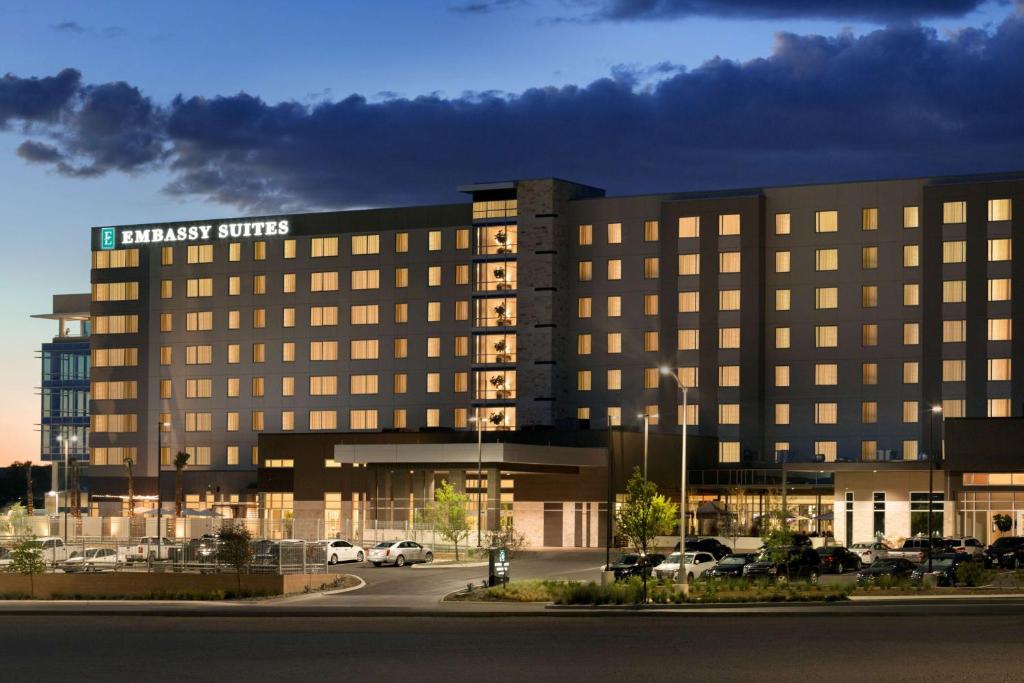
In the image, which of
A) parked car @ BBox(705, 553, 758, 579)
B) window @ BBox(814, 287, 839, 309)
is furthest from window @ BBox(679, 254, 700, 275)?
parked car @ BBox(705, 553, 758, 579)

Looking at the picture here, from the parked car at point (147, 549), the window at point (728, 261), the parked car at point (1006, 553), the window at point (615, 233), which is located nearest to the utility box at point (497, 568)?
the parked car at point (147, 549)

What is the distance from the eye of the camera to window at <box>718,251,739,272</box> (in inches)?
4894

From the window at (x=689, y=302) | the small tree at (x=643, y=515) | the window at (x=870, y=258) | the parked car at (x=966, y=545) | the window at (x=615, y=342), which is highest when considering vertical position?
the window at (x=870, y=258)

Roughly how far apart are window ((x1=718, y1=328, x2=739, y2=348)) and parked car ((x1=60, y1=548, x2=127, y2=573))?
186ft

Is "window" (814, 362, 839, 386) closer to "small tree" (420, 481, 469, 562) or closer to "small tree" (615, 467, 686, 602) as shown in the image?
"small tree" (615, 467, 686, 602)

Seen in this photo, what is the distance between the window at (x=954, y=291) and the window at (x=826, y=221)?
9450mm

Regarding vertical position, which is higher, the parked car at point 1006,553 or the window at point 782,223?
the window at point 782,223

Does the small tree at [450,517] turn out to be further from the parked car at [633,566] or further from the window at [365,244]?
the window at [365,244]

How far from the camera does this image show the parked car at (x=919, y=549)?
8500 centimetres

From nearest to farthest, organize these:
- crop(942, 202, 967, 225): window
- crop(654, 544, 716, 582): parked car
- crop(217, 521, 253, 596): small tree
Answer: crop(217, 521, 253, 596): small tree < crop(654, 544, 716, 582): parked car < crop(942, 202, 967, 225): window

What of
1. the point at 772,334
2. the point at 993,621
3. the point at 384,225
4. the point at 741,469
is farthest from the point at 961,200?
the point at 993,621

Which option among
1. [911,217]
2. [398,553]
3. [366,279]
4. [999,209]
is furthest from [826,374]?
[398,553]

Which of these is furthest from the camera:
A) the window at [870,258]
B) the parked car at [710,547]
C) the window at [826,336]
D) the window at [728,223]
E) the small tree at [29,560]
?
the window at [728,223]

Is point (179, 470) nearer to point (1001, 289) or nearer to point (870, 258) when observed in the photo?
point (870, 258)
